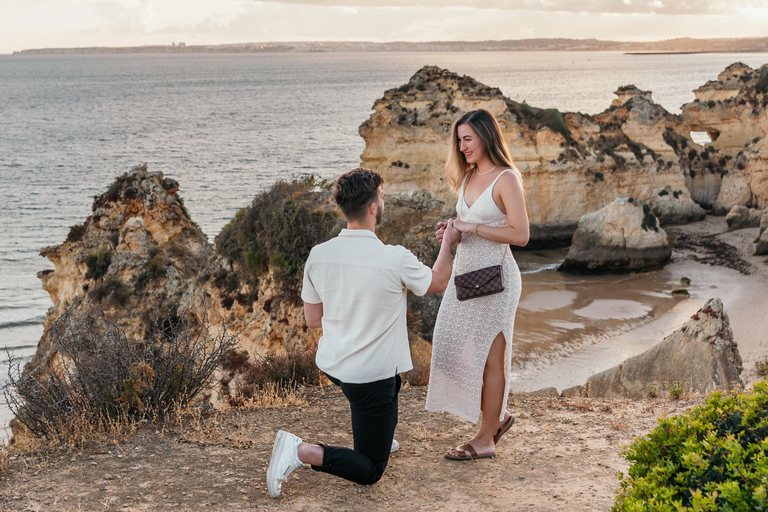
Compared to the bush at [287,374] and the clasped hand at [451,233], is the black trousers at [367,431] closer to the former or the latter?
the clasped hand at [451,233]

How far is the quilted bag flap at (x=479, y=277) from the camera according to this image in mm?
4762

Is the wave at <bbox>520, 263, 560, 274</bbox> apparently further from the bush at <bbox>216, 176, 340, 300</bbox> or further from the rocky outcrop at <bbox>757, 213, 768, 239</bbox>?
the bush at <bbox>216, 176, 340, 300</bbox>

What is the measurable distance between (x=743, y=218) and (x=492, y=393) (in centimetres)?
2796

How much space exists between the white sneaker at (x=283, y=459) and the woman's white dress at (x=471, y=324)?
1234 millimetres

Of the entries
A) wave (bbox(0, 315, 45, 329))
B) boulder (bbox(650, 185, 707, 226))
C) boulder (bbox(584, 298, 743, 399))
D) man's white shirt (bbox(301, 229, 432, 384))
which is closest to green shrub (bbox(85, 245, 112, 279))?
wave (bbox(0, 315, 45, 329))

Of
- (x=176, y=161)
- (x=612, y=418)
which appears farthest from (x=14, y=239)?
(x=612, y=418)

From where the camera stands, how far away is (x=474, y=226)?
4.75 m

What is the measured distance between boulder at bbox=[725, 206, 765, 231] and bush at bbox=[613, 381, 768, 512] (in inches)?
1128

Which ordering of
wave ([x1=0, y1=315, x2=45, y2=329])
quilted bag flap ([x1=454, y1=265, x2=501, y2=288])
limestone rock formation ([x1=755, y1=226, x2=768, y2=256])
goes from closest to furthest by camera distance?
quilted bag flap ([x1=454, y1=265, x2=501, y2=288]) < wave ([x1=0, y1=315, x2=45, y2=329]) < limestone rock formation ([x1=755, y1=226, x2=768, y2=256])

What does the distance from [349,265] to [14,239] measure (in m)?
33.4

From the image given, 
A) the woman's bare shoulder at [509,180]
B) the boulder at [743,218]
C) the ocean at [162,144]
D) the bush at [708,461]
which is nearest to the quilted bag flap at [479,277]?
the woman's bare shoulder at [509,180]

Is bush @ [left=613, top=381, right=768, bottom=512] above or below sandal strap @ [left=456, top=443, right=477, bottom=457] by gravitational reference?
above

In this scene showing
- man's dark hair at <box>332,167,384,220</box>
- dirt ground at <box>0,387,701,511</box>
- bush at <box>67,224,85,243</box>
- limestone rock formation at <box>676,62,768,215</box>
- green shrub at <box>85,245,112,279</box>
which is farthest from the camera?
limestone rock formation at <box>676,62,768,215</box>

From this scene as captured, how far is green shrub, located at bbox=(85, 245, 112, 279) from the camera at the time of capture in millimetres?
15047
